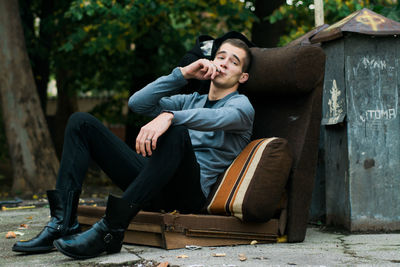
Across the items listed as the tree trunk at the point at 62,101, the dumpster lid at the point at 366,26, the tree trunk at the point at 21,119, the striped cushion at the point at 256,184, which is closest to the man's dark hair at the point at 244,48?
the striped cushion at the point at 256,184

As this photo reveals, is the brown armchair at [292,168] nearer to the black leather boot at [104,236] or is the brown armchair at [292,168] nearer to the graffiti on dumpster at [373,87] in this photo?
the black leather boot at [104,236]

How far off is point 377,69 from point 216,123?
1504 mm

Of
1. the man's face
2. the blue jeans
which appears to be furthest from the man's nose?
the blue jeans

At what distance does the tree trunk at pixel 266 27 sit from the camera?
10102 millimetres

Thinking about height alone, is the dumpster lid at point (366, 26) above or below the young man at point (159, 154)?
above

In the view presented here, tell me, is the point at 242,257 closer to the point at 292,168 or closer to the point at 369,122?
the point at 292,168

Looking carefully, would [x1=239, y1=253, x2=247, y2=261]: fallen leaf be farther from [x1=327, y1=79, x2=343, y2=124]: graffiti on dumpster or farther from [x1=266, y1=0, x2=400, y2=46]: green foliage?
[x1=266, y1=0, x2=400, y2=46]: green foliage

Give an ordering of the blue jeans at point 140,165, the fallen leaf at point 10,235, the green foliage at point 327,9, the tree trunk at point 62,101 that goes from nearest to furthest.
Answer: the blue jeans at point 140,165 → the fallen leaf at point 10,235 → the green foliage at point 327,9 → the tree trunk at point 62,101

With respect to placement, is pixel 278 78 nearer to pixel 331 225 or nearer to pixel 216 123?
pixel 216 123

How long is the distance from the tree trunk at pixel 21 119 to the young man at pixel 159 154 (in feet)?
17.8

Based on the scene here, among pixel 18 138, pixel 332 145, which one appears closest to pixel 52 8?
pixel 18 138

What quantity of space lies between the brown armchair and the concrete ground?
90 mm

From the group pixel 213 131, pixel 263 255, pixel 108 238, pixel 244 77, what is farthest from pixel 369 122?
pixel 108 238

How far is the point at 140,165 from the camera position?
12.4 feet
